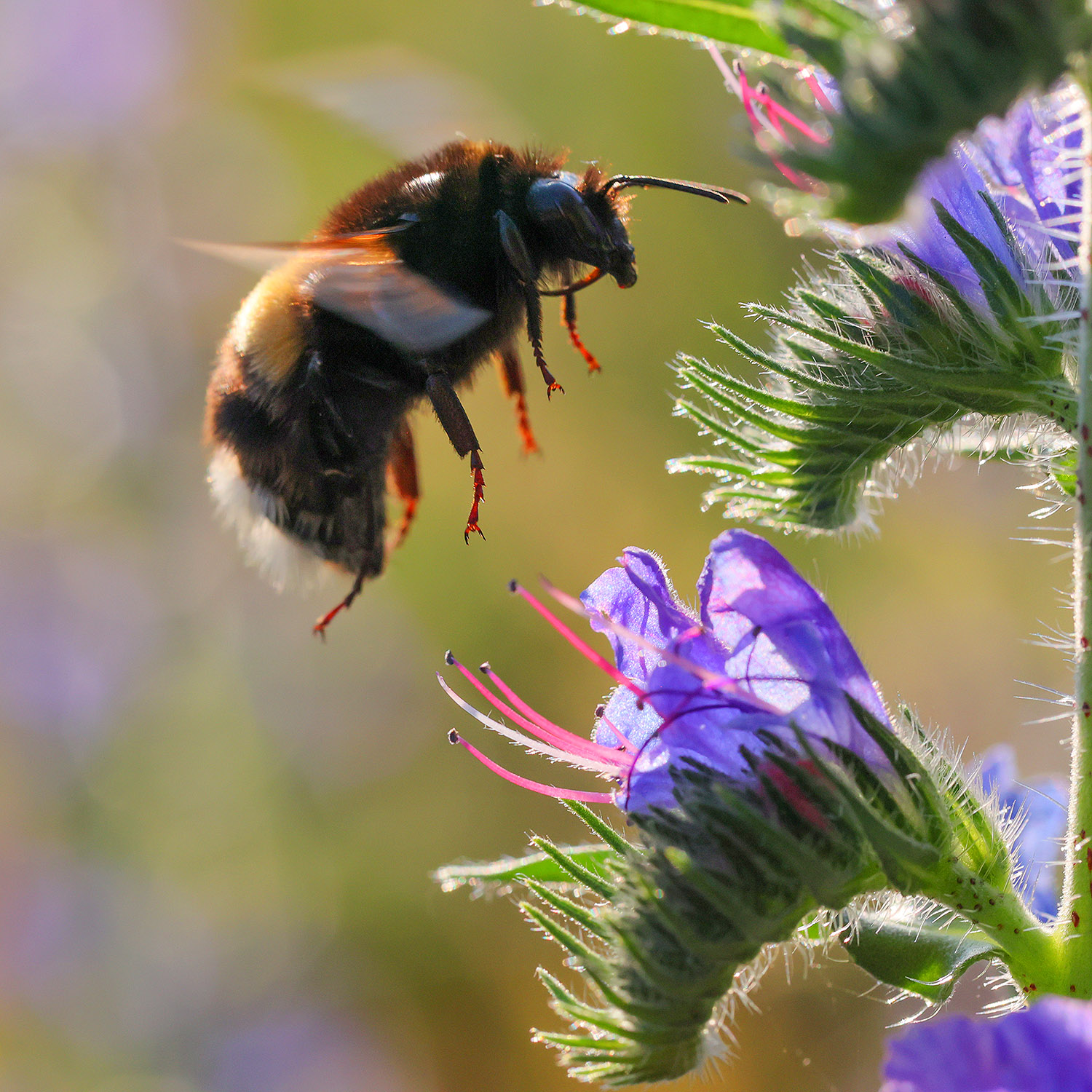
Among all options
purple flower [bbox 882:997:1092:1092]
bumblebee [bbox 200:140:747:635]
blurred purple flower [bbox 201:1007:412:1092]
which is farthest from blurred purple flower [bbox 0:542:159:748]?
purple flower [bbox 882:997:1092:1092]

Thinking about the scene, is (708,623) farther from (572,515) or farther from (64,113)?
(64,113)

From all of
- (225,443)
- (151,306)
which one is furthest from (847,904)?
(151,306)

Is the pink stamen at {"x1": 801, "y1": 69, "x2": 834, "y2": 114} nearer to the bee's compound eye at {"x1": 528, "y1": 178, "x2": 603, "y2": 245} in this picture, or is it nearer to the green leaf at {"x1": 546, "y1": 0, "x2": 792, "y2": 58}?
the green leaf at {"x1": 546, "y1": 0, "x2": 792, "y2": 58}

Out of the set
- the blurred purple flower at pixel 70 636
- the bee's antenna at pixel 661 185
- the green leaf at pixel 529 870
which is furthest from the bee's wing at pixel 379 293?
the blurred purple flower at pixel 70 636

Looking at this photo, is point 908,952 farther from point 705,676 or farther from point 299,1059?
point 299,1059

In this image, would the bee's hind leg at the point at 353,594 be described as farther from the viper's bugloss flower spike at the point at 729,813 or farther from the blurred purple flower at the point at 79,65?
the blurred purple flower at the point at 79,65
